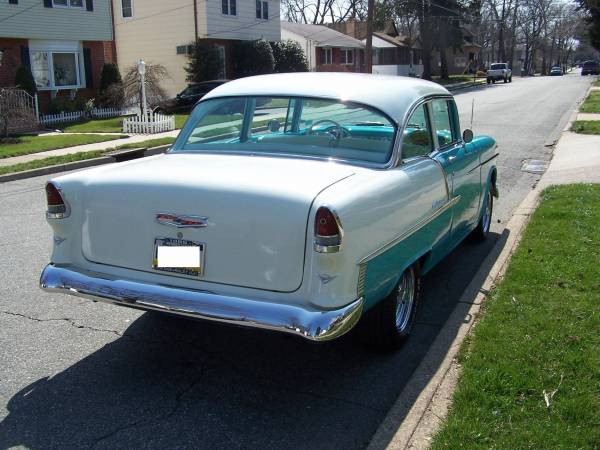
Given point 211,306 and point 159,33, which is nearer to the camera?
point 211,306

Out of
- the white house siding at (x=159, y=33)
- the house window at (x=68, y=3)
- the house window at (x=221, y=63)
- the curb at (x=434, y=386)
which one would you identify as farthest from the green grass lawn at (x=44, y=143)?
the white house siding at (x=159, y=33)

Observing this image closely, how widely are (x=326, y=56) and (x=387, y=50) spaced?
22073mm

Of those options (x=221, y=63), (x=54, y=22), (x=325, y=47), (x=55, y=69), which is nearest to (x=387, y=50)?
(x=325, y=47)

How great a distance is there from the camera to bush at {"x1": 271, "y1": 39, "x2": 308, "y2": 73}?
3697cm

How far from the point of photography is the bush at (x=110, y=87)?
2533 cm

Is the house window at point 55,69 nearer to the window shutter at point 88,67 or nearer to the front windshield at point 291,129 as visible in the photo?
the window shutter at point 88,67

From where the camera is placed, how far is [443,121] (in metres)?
5.59

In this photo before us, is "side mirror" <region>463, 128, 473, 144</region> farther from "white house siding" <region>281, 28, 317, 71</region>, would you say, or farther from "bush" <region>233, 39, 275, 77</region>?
"white house siding" <region>281, 28, 317, 71</region>

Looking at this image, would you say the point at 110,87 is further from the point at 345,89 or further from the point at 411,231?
the point at 411,231

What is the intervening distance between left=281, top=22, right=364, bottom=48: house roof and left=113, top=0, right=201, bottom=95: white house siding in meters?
14.9

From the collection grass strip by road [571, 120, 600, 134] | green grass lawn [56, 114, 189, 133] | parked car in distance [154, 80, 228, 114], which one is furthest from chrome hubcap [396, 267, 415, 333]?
parked car in distance [154, 80, 228, 114]

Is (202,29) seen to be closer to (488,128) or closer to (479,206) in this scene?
(488,128)

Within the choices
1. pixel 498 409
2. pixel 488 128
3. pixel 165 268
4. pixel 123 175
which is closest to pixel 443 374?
pixel 498 409

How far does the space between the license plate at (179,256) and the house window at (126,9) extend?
33.9 meters
